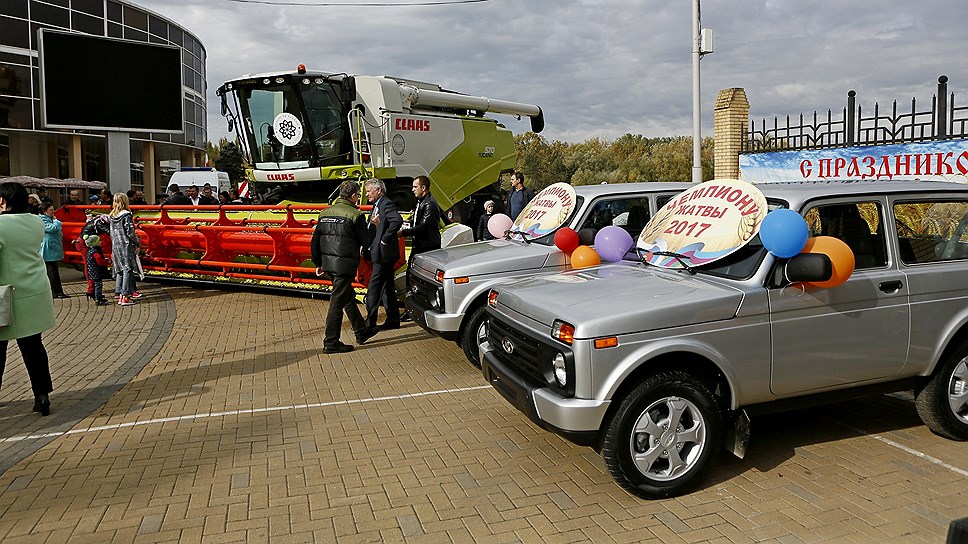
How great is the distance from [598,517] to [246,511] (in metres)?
1.98

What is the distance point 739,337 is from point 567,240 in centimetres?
303

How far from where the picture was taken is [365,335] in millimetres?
8523

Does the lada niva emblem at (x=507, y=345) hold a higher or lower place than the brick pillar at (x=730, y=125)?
lower

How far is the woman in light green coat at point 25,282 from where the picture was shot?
18.8ft

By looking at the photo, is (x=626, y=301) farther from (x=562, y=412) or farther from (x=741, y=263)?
(x=741, y=263)

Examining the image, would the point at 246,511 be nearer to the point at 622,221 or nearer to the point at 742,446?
the point at 742,446

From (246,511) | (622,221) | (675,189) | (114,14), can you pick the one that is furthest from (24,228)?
(114,14)

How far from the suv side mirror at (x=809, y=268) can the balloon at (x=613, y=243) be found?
229cm

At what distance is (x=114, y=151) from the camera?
1777 centimetres

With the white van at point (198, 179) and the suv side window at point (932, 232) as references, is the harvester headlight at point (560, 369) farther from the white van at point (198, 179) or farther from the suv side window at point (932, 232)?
the white van at point (198, 179)

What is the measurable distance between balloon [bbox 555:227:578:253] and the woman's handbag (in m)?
4.67

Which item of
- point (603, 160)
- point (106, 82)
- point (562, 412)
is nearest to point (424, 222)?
point (562, 412)

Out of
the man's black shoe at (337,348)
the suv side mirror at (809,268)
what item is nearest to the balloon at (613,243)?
the suv side mirror at (809,268)

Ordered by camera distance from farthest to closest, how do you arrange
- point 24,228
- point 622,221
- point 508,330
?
1. point 622,221
2. point 24,228
3. point 508,330
